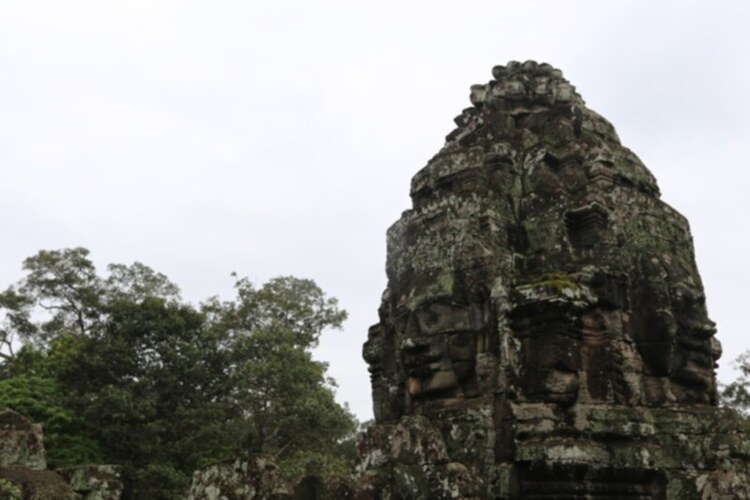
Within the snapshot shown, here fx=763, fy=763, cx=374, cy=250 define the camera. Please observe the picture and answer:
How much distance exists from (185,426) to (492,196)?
16.2m

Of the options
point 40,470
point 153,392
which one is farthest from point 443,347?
point 153,392

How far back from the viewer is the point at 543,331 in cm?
672

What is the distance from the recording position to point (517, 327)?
6871 millimetres

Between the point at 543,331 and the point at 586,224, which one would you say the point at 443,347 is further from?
the point at 586,224

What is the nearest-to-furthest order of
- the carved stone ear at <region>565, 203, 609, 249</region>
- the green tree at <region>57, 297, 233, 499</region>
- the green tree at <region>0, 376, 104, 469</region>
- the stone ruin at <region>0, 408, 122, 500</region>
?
the stone ruin at <region>0, 408, 122, 500</region>
the carved stone ear at <region>565, 203, 609, 249</region>
the green tree at <region>0, 376, 104, 469</region>
the green tree at <region>57, 297, 233, 499</region>

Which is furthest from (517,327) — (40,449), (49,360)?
(49,360)

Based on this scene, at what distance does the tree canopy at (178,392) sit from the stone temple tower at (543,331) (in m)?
13.4

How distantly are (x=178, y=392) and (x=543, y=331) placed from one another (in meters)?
17.8

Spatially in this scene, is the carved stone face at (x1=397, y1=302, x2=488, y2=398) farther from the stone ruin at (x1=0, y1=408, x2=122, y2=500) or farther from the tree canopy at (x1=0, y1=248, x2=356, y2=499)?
the tree canopy at (x1=0, y1=248, x2=356, y2=499)

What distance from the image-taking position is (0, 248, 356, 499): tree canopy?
20.7 metres

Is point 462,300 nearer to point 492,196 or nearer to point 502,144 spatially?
point 492,196

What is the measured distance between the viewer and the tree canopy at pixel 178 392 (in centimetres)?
2066

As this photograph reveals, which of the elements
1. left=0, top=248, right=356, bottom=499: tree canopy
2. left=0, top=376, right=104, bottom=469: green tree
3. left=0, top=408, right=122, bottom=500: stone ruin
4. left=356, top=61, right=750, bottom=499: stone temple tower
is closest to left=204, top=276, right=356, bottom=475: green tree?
left=0, top=248, right=356, bottom=499: tree canopy

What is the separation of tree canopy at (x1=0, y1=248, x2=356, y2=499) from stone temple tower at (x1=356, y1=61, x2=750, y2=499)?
13.4m
